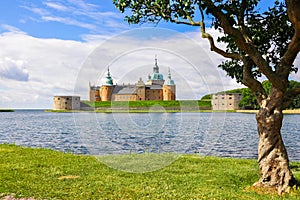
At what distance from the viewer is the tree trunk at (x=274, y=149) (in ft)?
37.6

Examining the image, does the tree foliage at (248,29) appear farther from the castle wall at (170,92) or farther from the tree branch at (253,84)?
the castle wall at (170,92)

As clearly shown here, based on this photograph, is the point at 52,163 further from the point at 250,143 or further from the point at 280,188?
the point at 250,143

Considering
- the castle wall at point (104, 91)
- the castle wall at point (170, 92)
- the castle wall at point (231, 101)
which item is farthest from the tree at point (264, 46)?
the castle wall at point (231, 101)

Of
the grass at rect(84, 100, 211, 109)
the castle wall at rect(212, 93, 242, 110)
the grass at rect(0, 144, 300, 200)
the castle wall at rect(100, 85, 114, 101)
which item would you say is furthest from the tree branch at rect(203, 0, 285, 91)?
the castle wall at rect(212, 93, 242, 110)

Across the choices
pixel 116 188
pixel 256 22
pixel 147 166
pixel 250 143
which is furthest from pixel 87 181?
pixel 250 143

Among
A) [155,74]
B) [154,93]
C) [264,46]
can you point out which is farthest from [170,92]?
[264,46]

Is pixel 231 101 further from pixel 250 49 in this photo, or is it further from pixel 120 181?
pixel 250 49

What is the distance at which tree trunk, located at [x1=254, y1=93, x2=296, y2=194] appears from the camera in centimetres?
1145

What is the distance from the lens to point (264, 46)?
13922 millimetres

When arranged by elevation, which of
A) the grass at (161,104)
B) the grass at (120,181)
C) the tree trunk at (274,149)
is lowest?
the grass at (120,181)

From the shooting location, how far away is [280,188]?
1147 cm

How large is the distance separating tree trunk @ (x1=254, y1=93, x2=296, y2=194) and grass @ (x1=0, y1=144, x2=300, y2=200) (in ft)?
1.71

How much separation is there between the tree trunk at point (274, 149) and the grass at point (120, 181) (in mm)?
521

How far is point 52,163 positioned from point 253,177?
407 inches
